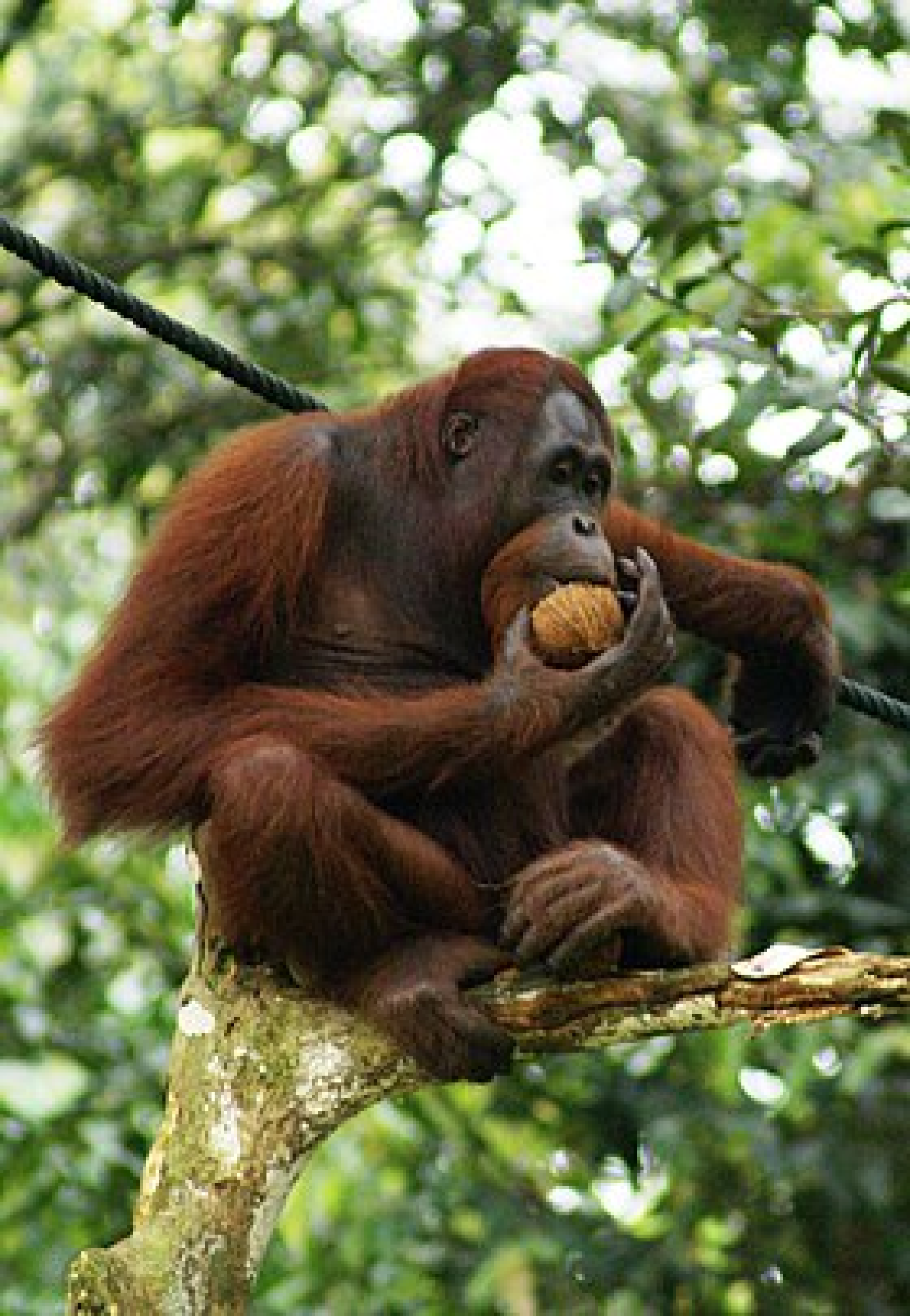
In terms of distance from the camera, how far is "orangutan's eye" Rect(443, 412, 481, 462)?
15.5 feet

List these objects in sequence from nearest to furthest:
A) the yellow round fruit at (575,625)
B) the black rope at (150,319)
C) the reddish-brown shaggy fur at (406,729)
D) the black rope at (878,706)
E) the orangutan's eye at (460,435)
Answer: the reddish-brown shaggy fur at (406,729) < the yellow round fruit at (575,625) < the black rope at (150,319) < the orangutan's eye at (460,435) < the black rope at (878,706)

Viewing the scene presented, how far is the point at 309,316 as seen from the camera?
899cm

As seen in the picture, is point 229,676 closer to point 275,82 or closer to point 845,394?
point 845,394

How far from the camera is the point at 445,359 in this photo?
9688 millimetres

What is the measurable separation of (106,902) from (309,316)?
8.52 feet

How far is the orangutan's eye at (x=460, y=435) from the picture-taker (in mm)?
4738

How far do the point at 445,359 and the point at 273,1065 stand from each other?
19.4 feet

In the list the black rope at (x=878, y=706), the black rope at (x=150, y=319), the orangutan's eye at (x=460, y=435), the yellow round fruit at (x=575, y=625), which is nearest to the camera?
the yellow round fruit at (x=575, y=625)

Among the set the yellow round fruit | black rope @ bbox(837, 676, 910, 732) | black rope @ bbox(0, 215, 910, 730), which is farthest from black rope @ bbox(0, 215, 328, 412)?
black rope @ bbox(837, 676, 910, 732)

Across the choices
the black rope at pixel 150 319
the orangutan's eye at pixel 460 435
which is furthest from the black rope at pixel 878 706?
the orangutan's eye at pixel 460 435

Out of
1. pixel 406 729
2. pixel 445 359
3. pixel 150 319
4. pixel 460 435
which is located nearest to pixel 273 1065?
pixel 406 729

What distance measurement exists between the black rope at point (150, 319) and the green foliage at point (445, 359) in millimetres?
1061

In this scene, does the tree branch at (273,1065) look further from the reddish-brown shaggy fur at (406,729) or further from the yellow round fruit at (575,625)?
the yellow round fruit at (575,625)

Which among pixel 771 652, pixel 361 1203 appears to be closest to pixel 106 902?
pixel 361 1203
